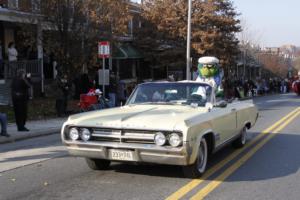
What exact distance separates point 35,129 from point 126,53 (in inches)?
828

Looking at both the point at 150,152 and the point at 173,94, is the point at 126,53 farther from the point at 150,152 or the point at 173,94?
the point at 150,152

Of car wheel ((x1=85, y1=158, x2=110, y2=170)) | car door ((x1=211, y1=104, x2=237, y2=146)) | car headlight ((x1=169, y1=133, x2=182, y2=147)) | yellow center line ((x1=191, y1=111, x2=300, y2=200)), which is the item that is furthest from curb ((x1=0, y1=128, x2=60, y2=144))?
car headlight ((x1=169, y1=133, x2=182, y2=147))

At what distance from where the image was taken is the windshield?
29.5 ft

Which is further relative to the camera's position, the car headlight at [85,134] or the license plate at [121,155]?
the car headlight at [85,134]

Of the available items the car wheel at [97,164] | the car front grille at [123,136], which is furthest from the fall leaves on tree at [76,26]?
the car front grille at [123,136]

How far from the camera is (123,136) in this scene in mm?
7320

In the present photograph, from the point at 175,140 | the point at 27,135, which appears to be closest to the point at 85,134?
the point at 175,140

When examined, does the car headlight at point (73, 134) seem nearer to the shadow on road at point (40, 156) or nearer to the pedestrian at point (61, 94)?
Answer: the shadow on road at point (40, 156)

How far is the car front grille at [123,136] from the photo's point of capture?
7219mm

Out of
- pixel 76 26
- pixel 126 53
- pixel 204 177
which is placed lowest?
pixel 204 177

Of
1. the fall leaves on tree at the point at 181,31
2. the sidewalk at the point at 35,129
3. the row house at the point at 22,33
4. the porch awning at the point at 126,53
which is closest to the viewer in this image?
the sidewalk at the point at 35,129

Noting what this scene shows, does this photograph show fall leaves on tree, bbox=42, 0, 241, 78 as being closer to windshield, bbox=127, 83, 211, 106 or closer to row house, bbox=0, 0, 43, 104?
→ row house, bbox=0, 0, 43, 104

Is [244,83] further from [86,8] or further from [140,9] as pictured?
[86,8]

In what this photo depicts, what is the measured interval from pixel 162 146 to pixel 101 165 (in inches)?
62.1
